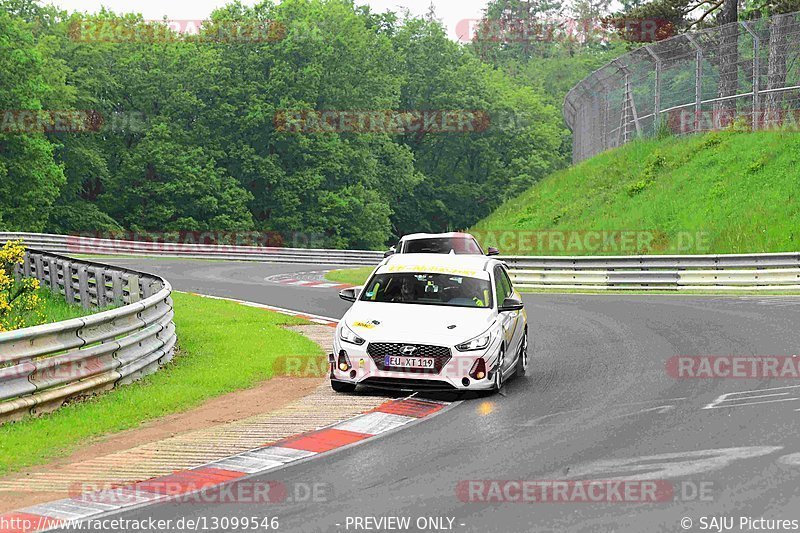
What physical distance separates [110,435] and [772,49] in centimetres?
2870

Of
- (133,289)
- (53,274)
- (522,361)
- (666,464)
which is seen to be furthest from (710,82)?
(666,464)

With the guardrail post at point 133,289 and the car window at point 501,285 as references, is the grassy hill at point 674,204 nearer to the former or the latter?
the car window at point 501,285

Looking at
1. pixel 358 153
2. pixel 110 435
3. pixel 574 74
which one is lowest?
pixel 110 435

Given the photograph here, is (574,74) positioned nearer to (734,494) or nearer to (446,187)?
(446,187)

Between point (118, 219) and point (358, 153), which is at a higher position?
point (358, 153)

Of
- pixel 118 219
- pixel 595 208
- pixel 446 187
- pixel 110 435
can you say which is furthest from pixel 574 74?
pixel 110 435

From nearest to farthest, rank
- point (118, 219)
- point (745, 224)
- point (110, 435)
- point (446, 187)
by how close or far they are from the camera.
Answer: point (110, 435) → point (745, 224) → point (118, 219) → point (446, 187)

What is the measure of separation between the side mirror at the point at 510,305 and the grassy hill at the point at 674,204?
19518mm

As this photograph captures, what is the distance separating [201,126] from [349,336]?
58610mm

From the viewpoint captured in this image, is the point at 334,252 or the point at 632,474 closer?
the point at 632,474

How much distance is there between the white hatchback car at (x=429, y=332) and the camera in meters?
11.2

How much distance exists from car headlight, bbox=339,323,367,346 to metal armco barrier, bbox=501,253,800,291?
17269mm

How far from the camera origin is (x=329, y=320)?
66.0 feet

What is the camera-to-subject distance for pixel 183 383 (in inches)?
486
